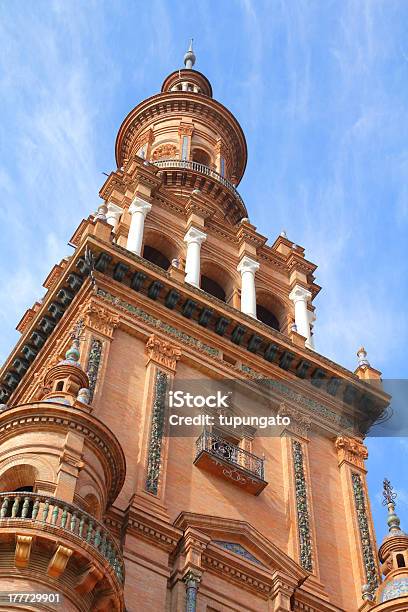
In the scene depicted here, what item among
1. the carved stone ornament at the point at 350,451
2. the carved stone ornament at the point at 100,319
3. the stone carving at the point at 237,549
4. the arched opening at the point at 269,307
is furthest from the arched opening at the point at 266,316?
the stone carving at the point at 237,549

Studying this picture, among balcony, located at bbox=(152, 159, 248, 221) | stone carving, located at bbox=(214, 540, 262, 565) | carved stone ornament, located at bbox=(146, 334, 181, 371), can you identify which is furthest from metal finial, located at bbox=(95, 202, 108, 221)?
stone carving, located at bbox=(214, 540, 262, 565)

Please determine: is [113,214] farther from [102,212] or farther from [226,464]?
[226,464]

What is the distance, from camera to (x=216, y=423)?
2350cm

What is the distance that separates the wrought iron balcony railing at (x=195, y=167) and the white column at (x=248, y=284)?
568cm

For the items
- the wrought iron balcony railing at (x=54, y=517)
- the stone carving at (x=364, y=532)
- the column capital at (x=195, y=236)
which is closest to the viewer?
the wrought iron balcony railing at (x=54, y=517)

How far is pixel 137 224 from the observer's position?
28859 mm

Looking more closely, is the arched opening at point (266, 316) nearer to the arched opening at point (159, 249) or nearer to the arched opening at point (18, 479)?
the arched opening at point (159, 249)

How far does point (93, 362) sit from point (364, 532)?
665 cm

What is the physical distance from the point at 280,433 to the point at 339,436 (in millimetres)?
1689

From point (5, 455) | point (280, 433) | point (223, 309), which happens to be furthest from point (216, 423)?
point (5, 455)

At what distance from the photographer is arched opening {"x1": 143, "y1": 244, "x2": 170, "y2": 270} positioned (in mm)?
29781

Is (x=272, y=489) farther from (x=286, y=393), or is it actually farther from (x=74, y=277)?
(x=74, y=277)

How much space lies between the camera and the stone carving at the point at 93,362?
21.9 m

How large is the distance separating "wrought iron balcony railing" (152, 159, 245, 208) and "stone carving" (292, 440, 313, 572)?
13166mm
